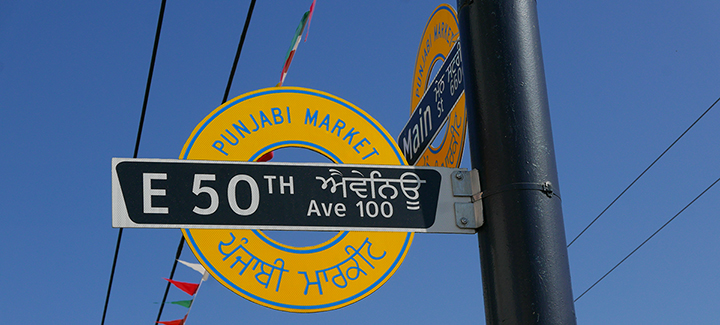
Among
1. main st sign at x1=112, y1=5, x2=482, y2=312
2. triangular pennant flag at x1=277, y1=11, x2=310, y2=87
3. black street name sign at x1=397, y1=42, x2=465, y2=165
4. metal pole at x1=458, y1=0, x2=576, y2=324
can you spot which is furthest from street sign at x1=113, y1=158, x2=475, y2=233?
triangular pennant flag at x1=277, y1=11, x2=310, y2=87

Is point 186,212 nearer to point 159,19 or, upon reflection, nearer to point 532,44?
point 532,44

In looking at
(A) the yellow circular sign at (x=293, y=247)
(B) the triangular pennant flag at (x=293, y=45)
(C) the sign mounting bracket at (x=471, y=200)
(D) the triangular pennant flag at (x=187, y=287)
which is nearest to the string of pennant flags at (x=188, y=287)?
(D) the triangular pennant flag at (x=187, y=287)

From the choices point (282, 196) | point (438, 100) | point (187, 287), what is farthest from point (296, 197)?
point (187, 287)

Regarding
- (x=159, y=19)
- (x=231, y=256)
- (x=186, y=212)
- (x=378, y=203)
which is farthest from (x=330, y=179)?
(x=159, y=19)

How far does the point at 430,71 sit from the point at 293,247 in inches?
56.1

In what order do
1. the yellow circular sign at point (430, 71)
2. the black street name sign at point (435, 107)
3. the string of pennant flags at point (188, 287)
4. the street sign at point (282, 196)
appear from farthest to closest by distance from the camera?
1. the string of pennant flags at point (188, 287)
2. the yellow circular sign at point (430, 71)
3. the black street name sign at point (435, 107)
4. the street sign at point (282, 196)

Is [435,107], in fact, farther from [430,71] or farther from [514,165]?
[514,165]

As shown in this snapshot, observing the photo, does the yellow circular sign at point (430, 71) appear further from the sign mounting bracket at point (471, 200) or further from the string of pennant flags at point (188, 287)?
the string of pennant flags at point (188, 287)

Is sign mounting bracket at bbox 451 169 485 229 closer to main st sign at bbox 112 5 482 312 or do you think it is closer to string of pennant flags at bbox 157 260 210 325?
main st sign at bbox 112 5 482 312

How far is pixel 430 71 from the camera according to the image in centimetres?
371

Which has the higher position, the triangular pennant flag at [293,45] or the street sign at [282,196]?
the triangular pennant flag at [293,45]

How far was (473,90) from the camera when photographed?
218cm

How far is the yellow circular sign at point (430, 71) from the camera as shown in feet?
10.1

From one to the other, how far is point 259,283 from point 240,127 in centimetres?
55
